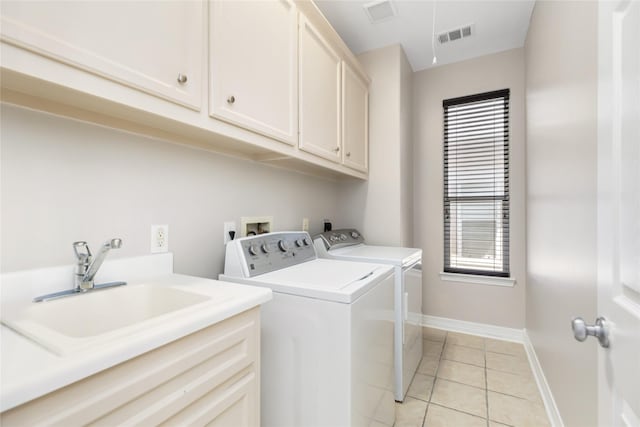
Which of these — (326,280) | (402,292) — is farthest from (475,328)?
(326,280)

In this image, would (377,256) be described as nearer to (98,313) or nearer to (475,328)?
(98,313)

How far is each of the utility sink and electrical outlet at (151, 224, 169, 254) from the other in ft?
0.70

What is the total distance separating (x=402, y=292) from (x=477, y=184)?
170 centimetres

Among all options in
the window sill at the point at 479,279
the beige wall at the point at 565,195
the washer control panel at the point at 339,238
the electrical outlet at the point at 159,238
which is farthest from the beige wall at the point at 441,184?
the electrical outlet at the point at 159,238

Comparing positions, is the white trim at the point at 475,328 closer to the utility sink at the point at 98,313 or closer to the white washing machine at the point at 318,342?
the white washing machine at the point at 318,342

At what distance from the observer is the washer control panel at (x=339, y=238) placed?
82.4 inches

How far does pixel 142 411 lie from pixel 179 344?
14cm

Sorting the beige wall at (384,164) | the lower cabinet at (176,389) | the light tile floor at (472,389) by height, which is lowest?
the light tile floor at (472,389)

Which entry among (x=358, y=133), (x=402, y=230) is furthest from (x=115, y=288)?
(x=402, y=230)

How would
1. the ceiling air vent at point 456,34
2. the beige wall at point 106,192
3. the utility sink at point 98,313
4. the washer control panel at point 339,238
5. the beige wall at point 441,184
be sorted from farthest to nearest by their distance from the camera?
the beige wall at point 441,184 → the ceiling air vent at point 456,34 → the washer control panel at point 339,238 → the beige wall at point 106,192 → the utility sink at point 98,313

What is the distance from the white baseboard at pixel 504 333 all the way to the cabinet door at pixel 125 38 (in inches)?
99.1

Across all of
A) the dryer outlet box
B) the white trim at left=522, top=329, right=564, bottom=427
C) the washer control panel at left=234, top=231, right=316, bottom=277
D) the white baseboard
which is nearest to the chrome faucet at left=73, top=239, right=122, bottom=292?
the washer control panel at left=234, top=231, right=316, bottom=277

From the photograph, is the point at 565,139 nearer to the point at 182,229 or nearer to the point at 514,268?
the point at 514,268

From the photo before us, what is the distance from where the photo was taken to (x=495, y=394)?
1.95m
